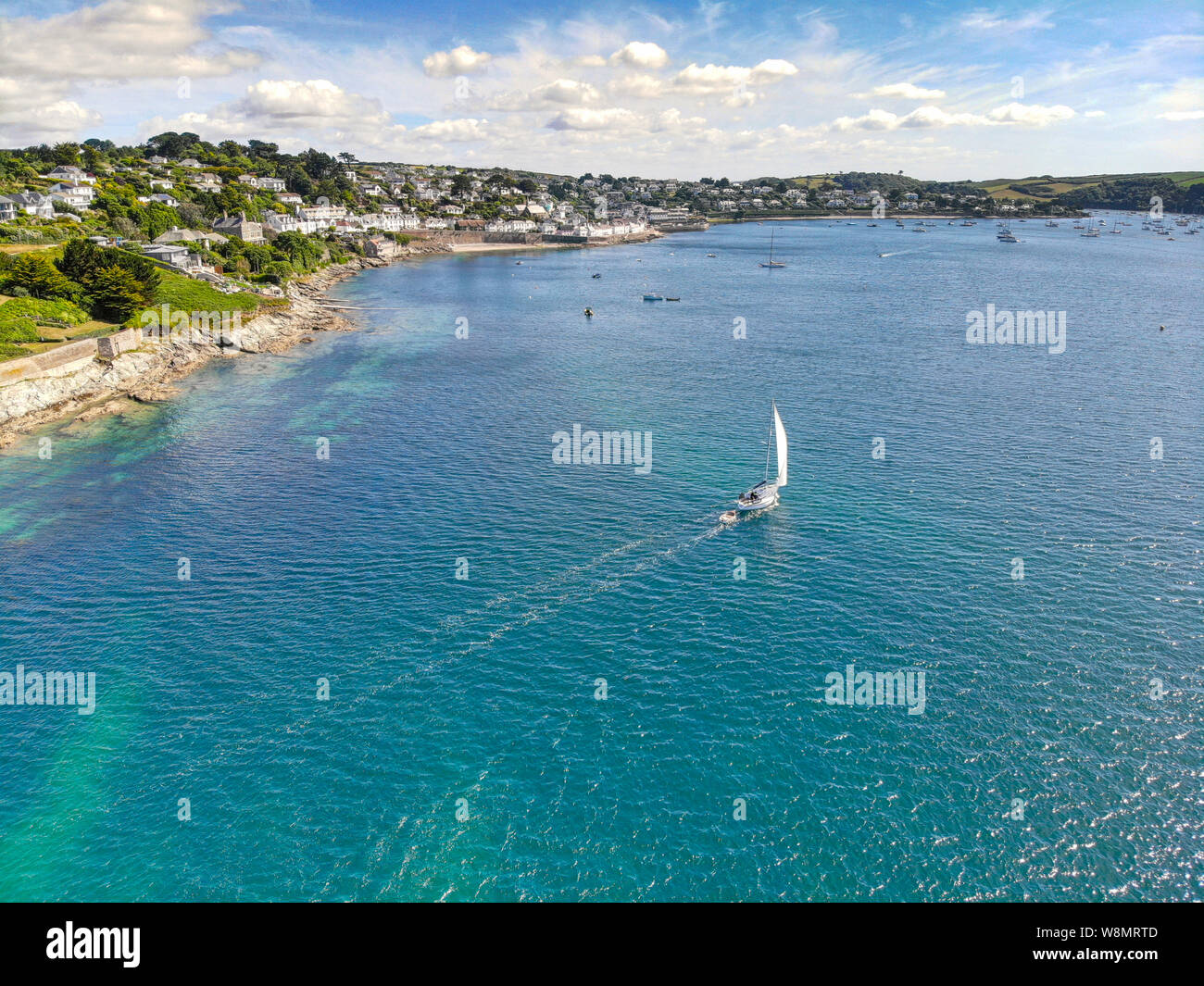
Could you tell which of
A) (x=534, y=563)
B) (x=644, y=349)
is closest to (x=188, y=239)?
(x=644, y=349)

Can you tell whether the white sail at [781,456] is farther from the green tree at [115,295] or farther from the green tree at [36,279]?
the green tree at [36,279]

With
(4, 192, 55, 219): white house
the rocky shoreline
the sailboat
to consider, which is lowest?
the sailboat

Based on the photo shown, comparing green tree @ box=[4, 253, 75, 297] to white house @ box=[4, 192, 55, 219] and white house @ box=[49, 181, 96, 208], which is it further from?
white house @ box=[49, 181, 96, 208]

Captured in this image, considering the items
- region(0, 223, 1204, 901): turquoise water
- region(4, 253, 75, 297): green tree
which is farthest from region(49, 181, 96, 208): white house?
region(0, 223, 1204, 901): turquoise water

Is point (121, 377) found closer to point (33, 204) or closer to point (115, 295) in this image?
point (115, 295)

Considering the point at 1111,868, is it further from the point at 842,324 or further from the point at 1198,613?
the point at 842,324

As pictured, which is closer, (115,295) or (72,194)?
(115,295)

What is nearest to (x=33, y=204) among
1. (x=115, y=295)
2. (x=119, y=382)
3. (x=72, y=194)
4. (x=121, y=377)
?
(x=72, y=194)
